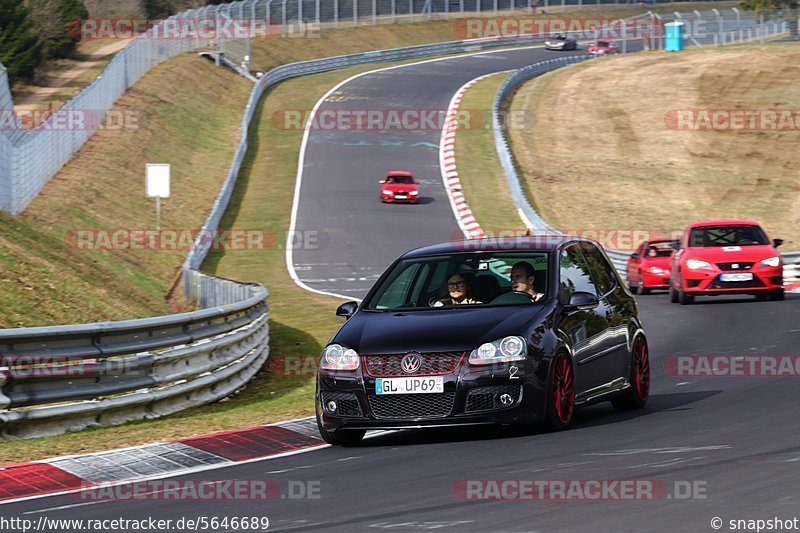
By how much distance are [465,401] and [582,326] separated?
5.00 feet

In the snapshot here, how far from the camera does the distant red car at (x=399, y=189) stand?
1752 inches

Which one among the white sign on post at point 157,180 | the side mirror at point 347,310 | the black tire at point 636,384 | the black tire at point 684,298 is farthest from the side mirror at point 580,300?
the white sign on post at point 157,180

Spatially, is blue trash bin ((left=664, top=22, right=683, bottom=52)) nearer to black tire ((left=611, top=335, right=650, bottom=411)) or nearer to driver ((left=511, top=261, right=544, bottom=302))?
black tire ((left=611, top=335, right=650, bottom=411))

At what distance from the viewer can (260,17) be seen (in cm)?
8062

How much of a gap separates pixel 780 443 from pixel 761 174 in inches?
1758

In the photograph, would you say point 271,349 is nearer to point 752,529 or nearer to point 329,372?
point 329,372

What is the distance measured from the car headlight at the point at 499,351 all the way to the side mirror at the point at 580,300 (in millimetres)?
886

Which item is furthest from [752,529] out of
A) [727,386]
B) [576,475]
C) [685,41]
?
[685,41]

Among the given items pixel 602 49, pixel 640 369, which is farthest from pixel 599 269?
pixel 602 49

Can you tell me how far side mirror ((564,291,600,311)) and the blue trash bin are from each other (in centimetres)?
7413

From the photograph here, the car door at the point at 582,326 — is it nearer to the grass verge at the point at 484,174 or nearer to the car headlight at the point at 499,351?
the car headlight at the point at 499,351

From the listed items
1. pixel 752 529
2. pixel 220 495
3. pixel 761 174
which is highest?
pixel 752 529

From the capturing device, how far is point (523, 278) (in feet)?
35.7

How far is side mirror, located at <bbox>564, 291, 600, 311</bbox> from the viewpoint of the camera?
1062 centimetres
